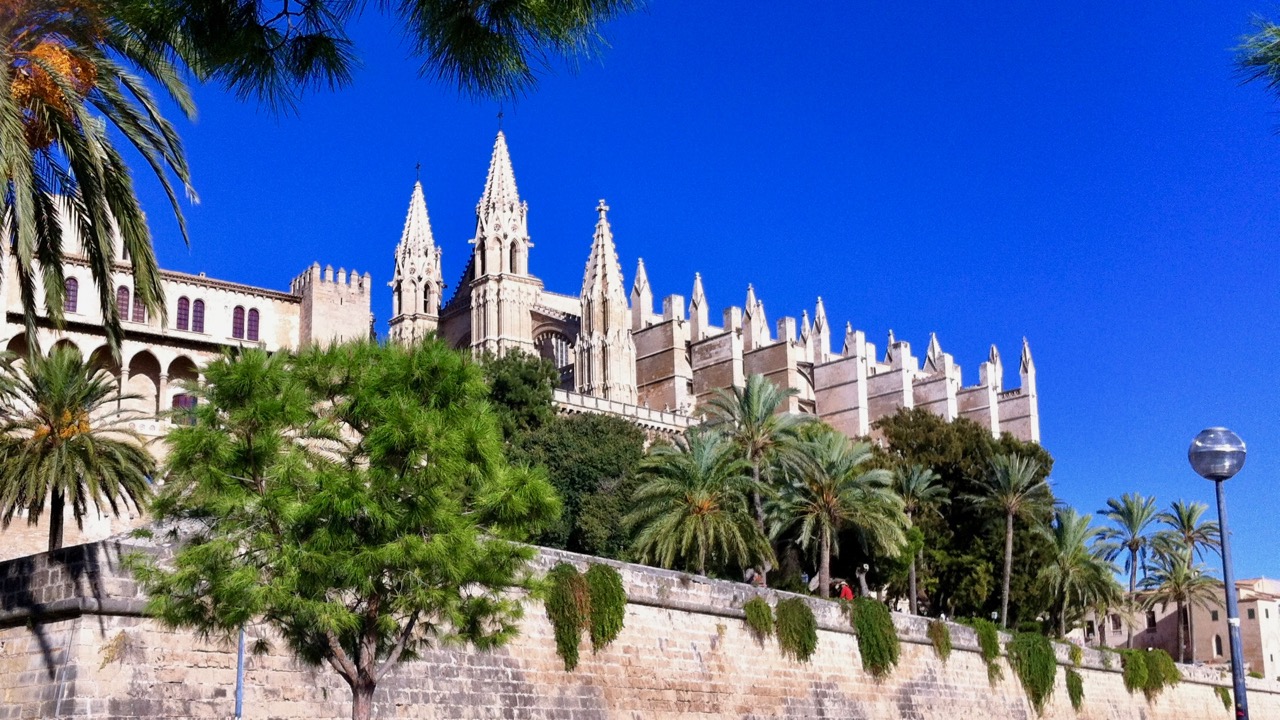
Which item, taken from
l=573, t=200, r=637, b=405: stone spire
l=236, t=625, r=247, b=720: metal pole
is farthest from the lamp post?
l=573, t=200, r=637, b=405: stone spire

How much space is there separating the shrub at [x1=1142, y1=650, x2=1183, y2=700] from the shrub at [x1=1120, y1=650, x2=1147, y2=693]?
0.97 feet

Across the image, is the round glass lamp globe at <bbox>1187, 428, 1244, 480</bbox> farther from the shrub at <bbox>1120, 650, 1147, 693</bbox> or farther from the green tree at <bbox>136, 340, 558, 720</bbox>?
the shrub at <bbox>1120, 650, 1147, 693</bbox>

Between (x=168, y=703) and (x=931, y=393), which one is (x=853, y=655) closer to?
(x=168, y=703)

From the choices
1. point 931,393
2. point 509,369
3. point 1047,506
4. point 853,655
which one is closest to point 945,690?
point 853,655

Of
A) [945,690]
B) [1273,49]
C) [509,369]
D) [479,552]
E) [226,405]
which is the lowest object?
[945,690]

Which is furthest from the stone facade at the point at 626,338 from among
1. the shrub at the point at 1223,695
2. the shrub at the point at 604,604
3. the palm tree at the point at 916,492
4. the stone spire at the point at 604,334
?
the shrub at the point at 604,604

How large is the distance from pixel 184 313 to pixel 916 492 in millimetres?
22003

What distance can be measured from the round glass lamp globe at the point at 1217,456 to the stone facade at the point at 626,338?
44.9 meters

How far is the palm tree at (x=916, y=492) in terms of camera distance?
43094 millimetres

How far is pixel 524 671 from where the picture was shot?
21812mm

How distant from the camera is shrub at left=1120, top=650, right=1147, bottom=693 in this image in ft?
142

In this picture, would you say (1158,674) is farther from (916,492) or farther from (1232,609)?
(1232,609)

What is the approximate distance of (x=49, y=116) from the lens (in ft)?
40.6

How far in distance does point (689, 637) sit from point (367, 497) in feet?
36.6
